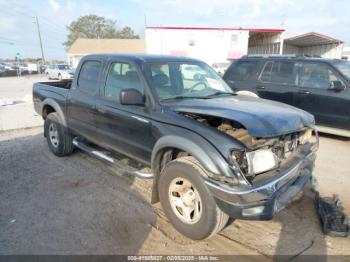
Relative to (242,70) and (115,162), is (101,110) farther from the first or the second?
(242,70)

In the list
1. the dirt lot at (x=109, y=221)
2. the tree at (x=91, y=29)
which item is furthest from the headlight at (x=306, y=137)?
the tree at (x=91, y=29)

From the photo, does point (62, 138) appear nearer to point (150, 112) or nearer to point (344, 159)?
point (150, 112)

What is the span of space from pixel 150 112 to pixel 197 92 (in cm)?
79

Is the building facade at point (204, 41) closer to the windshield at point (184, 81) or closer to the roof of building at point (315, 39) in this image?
the roof of building at point (315, 39)

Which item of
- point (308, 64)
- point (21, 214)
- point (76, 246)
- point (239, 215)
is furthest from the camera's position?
point (308, 64)

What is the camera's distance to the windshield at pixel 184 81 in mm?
3646

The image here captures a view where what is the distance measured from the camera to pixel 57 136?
539 cm

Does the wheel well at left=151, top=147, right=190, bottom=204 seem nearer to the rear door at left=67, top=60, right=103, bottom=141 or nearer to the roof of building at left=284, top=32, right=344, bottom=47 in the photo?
the rear door at left=67, top=60, right=103, bottom=141

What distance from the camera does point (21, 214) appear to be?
3.60 meters

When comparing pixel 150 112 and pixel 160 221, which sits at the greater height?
pixel 150 112

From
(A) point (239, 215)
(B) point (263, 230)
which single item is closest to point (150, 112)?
(A) point (239, 215)

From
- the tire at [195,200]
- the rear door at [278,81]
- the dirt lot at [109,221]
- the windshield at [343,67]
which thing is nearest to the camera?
the tire at [195,200]

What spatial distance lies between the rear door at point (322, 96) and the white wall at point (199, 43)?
2215cm

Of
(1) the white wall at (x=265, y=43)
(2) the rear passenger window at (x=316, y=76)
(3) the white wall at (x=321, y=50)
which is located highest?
(1) the white wall at (x=265, y=43)
